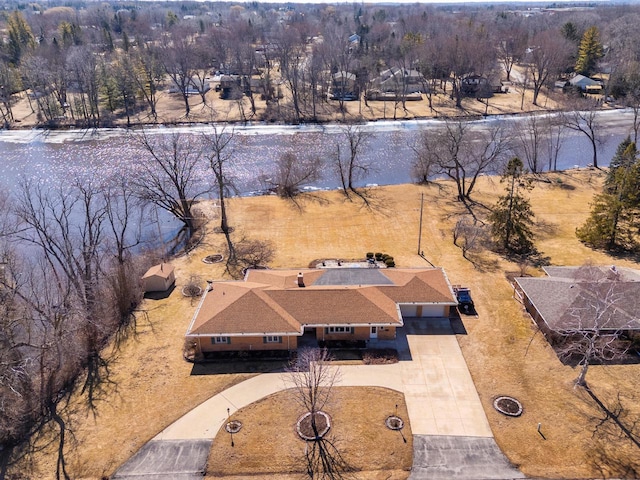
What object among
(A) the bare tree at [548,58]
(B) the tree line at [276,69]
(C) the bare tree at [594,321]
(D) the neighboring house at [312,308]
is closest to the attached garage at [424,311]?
(D) the neighboring house at [312,308]

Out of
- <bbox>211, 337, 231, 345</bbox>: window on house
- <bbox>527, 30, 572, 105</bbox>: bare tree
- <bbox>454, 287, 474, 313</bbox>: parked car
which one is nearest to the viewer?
<bbox>211, 337, 231, 345</bbox>: window on house

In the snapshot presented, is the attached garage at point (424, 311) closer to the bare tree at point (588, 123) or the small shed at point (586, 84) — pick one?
the bare tree at point (588, 123)

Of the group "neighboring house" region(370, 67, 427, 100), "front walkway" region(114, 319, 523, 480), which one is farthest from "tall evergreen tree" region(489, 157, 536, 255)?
"neighboring house" region(370, 67, 427, 100)

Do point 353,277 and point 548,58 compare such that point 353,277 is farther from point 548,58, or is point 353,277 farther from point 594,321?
point 548,58

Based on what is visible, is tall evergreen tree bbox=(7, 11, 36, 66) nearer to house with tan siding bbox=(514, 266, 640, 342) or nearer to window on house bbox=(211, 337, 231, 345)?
window on house bbox=(211, 337, 231, 345)

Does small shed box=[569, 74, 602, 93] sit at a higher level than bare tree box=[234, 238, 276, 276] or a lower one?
higher

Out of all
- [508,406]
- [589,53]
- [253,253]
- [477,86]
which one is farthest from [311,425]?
[589,53]

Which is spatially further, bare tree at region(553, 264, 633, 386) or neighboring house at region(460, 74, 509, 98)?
neighboring house at region(460, 74, 509, 98)
